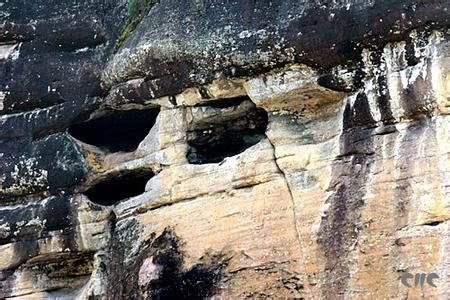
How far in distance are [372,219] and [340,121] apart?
52.7 inches

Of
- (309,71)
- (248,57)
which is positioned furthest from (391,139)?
(248,57)

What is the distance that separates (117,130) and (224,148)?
2017 mm

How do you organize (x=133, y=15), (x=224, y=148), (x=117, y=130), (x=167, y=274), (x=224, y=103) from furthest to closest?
(x=117, y=130), (x=133, y=15), (x=224, y=148), (x=224, y=103), (x=167, y=274)

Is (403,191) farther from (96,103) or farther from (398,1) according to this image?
(96,103)

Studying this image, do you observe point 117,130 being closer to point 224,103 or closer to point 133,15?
point 133,15

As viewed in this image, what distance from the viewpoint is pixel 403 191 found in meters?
10.2

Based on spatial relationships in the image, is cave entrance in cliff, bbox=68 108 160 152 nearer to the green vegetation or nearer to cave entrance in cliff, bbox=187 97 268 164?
the green vegetation

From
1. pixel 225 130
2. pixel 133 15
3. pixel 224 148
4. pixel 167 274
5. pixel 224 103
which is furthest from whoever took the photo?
pixel 133 15

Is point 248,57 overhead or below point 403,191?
overhead

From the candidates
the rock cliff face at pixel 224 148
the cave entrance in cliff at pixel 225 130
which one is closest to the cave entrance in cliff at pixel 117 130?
the rock cliff face at pixel 224 148

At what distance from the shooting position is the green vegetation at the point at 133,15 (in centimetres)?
1320

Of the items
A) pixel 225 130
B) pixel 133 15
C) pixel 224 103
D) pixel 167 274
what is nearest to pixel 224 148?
pixel 225 130

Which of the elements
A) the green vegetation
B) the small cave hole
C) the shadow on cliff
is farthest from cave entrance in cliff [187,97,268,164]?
the green vegetation

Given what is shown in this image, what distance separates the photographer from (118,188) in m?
13.6
